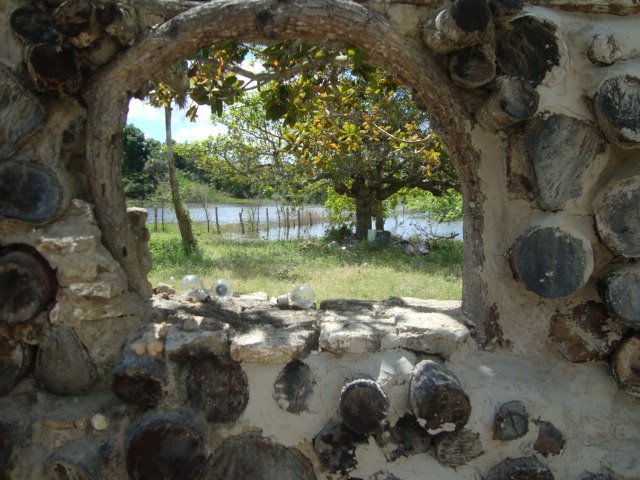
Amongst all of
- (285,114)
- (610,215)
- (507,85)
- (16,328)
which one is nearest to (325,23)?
(507,85)

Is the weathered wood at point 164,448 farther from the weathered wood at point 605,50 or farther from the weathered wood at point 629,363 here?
the weathered wood at point 605,50

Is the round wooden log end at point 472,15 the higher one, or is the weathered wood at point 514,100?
the round wooden log end at point 472,15

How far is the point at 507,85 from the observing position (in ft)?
6.24

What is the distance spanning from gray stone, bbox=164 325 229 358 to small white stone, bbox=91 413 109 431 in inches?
12.5

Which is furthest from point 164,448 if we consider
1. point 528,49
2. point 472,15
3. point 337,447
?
point 528,49

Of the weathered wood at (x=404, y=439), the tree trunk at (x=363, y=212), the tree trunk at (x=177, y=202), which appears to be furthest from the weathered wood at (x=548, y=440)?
the tree trunk at (x=363, y=212)

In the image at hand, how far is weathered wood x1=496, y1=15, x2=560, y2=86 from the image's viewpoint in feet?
6.49

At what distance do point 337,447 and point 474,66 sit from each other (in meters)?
1.49

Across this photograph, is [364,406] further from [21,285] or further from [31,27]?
[31,27]

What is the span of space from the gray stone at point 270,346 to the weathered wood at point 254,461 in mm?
302

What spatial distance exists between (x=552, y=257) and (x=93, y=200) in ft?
5.86

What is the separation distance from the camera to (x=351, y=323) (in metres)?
2.11

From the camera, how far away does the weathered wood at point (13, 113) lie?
194cm

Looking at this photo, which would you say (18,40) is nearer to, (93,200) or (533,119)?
(93,200)
